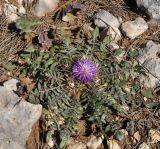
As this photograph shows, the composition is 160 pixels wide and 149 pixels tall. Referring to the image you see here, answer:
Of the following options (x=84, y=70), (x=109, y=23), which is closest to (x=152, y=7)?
(x=109, y=23)

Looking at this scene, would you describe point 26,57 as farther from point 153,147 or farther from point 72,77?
point 153,147

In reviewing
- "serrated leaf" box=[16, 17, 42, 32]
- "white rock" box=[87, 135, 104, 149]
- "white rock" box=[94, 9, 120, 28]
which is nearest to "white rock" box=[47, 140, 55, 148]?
"white rock" box=[87, 135, 104, 149]

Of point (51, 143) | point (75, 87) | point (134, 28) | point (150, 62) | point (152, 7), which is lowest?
point (51, 143)

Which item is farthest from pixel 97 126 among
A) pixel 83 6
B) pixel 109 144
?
pixel 83 6

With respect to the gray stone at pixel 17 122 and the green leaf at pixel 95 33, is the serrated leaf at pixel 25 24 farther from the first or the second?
the gray stone at pixel 17 122

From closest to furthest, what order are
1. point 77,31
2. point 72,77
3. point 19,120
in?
1. point 19,120
2. point 72,77
3. point 77,31

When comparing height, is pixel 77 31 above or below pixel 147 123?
above

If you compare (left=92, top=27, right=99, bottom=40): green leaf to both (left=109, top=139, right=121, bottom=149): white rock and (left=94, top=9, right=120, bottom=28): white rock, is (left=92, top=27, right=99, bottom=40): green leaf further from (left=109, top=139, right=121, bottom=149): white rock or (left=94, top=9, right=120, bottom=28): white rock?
(left=109, top=139, right=121, bottom=149): white rock

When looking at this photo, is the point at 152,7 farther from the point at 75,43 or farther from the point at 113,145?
the point at 113,145
